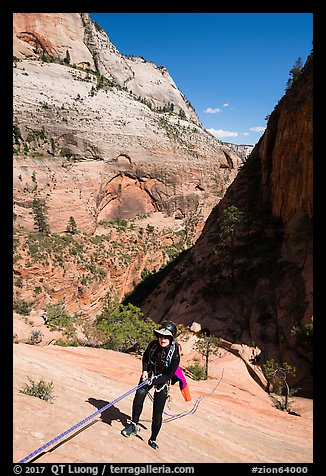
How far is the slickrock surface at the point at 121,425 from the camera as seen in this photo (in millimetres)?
3242

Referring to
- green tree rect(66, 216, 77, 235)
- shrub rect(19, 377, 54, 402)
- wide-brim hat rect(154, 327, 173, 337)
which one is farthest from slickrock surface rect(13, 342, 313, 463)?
green tree rect(66, 216, 77, 235)

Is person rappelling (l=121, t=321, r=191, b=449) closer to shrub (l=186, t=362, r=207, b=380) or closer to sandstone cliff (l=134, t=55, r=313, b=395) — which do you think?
shrub (l=186, t=362, r=207, b=380)

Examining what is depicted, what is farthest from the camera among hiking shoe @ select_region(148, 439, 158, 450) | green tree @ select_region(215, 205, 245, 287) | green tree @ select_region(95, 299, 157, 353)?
green tree @ select_region(215, 205, 245, 287)

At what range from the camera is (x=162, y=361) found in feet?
12.7

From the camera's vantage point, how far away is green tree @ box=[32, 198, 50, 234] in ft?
87.2

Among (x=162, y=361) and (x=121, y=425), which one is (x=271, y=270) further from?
(x=121, y=425)

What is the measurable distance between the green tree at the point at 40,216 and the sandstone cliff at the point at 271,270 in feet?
41.0

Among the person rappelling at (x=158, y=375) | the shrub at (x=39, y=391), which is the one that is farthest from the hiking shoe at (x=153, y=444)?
the shrub at (x=39, y=391)

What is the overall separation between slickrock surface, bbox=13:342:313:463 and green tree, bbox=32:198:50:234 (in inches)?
823

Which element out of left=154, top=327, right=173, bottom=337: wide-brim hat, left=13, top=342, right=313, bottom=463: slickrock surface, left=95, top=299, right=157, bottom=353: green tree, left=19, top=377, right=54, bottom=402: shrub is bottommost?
left=95, top=299, right=157, bottom=353: green tree

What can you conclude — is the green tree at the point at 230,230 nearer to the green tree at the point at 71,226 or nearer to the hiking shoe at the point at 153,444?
the hiking shoe at the point at 153,444
